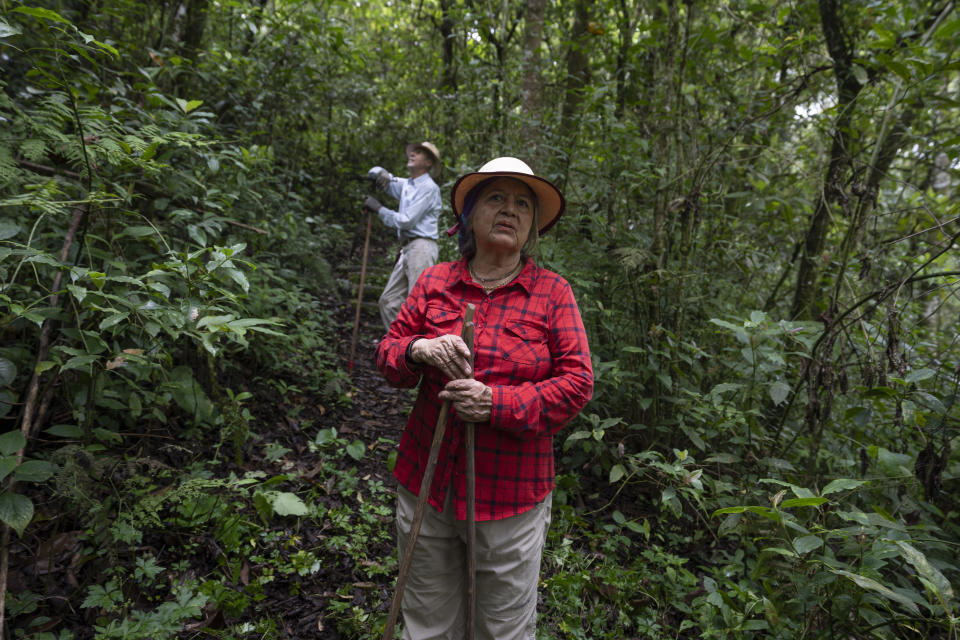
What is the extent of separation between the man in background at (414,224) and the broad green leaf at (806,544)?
422 centimetres

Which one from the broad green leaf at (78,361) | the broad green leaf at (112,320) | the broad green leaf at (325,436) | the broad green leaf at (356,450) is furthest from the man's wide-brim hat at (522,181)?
the broad green leaf at (325,436)

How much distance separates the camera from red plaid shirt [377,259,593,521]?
188 centimetres

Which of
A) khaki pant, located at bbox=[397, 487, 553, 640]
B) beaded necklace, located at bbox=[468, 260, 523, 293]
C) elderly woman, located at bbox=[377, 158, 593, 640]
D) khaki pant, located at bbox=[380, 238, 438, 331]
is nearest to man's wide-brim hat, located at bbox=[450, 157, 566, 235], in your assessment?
elderly woman, located at bbox=[377, 158, 593, 640]

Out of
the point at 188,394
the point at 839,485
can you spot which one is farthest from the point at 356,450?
the point at 839,485

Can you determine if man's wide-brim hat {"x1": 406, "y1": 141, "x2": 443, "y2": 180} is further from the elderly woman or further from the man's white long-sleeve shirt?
the elderly woman

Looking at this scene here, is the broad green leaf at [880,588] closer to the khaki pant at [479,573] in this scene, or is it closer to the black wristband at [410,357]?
the khaki pant at [479,573]

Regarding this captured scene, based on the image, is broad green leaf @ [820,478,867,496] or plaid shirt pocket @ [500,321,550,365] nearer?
broad green leaf @ [820,478,867,496]

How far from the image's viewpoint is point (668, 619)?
2.90 meters

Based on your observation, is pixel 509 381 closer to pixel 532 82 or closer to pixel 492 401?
pixel 492 401

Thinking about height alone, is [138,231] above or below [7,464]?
above

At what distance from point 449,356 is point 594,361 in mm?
2124

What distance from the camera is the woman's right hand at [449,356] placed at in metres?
1.83

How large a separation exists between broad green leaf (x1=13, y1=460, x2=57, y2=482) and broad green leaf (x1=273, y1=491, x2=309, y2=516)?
129cm

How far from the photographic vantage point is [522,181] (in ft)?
6.99
